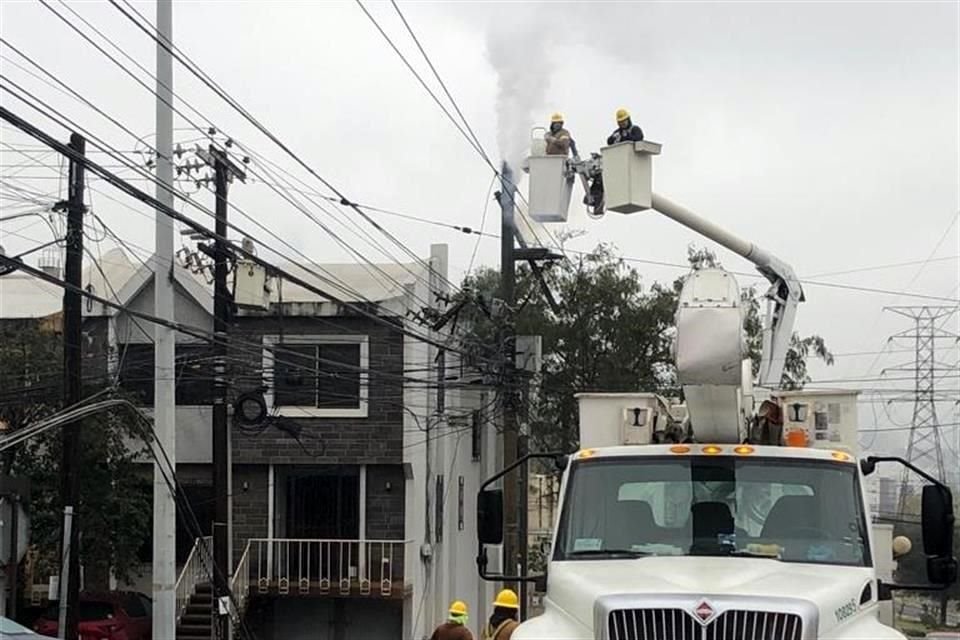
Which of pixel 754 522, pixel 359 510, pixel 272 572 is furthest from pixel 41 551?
pixel 754 522

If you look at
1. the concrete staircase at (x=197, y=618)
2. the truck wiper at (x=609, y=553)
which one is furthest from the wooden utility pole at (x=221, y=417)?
the truck wiper at (x=609, y=553)

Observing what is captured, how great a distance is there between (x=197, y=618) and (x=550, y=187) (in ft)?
47.8

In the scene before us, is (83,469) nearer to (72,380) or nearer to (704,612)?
(72,380)

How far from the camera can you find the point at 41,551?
2600 centimetres

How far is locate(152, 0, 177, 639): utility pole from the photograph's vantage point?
17.5 metres

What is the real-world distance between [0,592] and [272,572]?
18.4ft

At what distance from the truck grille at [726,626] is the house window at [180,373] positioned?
51.0 feet

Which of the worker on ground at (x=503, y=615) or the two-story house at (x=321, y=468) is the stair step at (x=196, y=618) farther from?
the worker on ground at (x=503, y=615)

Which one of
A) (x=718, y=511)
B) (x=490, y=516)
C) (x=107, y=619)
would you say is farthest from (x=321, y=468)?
(x=718, y=511)

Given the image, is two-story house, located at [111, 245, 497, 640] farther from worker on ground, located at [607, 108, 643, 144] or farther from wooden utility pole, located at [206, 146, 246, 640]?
worker on ground, located at [607, 108, 643, 144]

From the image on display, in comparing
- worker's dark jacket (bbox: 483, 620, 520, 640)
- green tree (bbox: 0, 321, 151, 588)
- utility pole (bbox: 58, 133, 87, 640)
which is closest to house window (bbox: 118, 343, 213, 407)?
green tree (bbox: 0, 321, 151, 588)

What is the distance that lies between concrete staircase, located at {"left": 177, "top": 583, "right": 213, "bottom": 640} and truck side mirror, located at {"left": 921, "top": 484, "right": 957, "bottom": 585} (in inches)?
755

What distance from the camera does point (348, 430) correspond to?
27.9 m

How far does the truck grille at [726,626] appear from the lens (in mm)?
7355
